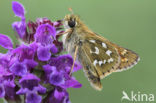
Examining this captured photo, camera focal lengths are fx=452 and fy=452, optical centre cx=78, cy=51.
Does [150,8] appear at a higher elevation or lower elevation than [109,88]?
higher

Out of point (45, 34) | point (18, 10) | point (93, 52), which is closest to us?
point (45, 34)

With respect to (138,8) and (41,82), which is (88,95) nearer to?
(138,8)

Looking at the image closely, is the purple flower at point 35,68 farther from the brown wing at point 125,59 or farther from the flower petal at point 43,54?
the brown wing at point 125,59

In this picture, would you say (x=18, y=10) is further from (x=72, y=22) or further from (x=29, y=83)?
(x=29, y=83)

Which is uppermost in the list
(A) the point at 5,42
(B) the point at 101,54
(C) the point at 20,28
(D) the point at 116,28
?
(D) the point at 116,28

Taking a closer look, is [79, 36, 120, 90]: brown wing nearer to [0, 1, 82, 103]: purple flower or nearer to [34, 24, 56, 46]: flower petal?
[0, 1, 82, 103]: purple flower

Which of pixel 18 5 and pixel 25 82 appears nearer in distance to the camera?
pixel 25 82

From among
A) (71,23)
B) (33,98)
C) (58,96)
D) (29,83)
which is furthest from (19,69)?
(71,23)

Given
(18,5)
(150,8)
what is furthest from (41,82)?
(150,8)
